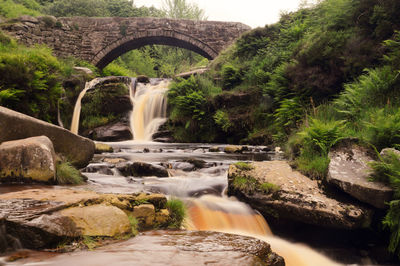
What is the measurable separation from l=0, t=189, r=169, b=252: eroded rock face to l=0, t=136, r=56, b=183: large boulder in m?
0.78

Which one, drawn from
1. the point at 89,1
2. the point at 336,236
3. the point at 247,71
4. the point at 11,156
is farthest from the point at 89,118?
the point at 89,1

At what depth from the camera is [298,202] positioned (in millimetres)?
3652

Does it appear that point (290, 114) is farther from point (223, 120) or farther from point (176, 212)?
point (176, 212)

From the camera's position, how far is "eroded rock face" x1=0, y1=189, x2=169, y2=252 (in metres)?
2.17

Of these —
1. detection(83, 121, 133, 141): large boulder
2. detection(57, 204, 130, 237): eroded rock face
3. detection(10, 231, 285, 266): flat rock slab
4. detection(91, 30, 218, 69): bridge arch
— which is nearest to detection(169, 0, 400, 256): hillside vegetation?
detection(10, 231, 285, 266): flat rock slab

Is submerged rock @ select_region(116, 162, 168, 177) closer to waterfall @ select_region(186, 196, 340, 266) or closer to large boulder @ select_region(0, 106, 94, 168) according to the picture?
large boulder @ select_region(0, 106, 94, 168)

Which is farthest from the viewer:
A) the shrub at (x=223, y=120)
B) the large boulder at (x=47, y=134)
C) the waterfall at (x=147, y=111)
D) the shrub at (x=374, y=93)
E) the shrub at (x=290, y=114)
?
the waterfall at (x=147, y=111)

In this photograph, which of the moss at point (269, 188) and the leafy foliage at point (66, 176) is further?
the leafy foliage at point (66, 176)

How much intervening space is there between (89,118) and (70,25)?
11082 millimetres

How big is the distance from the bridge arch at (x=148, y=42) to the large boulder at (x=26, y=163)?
727 inches

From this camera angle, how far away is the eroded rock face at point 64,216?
2.17 metres

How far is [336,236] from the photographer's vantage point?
3.51 meters

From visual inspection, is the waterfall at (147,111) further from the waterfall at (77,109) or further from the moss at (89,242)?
the moss at (89,242)

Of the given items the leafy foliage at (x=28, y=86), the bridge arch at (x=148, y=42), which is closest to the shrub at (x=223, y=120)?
the leafy foliage at (x=28, y=86)
